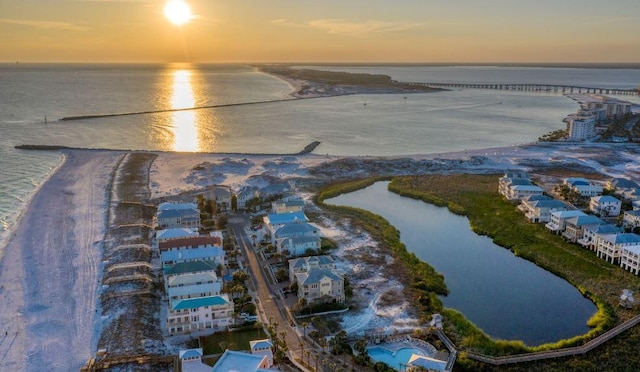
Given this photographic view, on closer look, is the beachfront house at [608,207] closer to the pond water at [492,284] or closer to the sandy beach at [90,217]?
the pond water at [492,284]

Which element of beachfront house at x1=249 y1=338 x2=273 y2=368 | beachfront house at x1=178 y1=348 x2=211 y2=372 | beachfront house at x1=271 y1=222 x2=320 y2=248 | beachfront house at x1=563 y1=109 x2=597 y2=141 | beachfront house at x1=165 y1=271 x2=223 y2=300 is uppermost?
beachfront house at x1=563 y1=109 x2=597 y2=141

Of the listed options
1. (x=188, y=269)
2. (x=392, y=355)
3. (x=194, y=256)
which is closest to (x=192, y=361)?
(x=188, y=269)

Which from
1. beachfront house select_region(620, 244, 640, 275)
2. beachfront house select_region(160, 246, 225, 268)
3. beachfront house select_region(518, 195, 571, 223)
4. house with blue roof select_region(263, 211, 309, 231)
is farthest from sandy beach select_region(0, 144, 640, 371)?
beachfront house select_region(620, 244, 640, 275)

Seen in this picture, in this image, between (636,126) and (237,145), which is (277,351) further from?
(636,126)

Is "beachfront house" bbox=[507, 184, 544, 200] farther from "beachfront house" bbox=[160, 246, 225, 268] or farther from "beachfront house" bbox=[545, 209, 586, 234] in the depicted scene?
"beachfront house" bbox=[160, 246, 225, 268]

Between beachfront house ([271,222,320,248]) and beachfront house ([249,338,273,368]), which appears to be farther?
beachfront house ([271,222,320,248])

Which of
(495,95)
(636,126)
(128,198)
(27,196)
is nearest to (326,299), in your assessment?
(128,198)

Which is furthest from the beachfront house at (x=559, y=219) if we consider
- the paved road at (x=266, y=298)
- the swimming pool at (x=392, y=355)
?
the paved road at (x=266, y=298)

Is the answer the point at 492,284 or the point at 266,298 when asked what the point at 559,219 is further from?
the point at 266,298
